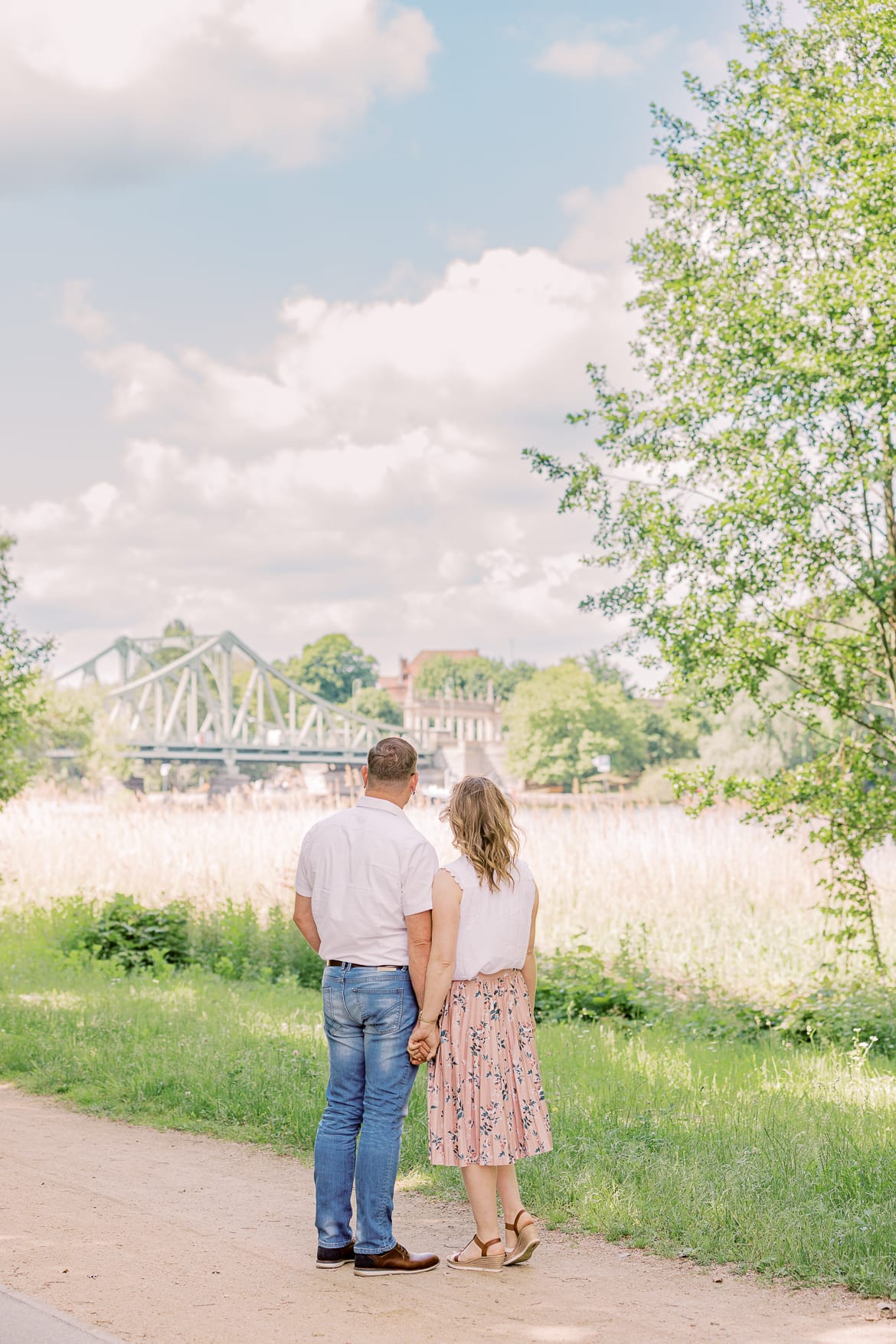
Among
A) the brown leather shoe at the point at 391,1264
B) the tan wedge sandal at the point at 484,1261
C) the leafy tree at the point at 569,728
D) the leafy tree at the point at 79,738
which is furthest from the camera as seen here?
the leafy tree at the point at 569,728

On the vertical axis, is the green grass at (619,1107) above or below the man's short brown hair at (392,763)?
below

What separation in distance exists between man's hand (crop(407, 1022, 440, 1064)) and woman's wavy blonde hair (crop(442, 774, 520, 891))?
1.72 feet

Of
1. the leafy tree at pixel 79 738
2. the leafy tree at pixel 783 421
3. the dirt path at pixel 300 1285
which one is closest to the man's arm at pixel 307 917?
the dirt path at pixel 300 1285

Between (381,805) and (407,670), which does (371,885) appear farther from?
(407,670)

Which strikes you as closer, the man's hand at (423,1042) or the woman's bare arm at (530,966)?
the man's hand at (423,1042)

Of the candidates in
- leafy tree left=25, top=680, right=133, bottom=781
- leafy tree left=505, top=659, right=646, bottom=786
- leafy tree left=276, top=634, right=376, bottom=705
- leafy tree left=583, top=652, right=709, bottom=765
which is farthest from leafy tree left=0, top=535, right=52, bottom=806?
leafy tree left=276, top=634, right=376, bottom=705

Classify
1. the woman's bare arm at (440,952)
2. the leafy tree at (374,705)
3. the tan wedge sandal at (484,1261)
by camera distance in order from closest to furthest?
the woman's bare arm at (440,952) → the tan wedge sandal at (484,1261) → the leafy tree at (374,705)

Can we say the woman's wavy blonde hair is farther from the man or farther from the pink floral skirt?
the pink floral skirt

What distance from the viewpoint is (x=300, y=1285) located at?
4.52 m

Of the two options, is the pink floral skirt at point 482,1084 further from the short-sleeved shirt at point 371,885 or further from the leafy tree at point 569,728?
the leafy tree at point 569,728

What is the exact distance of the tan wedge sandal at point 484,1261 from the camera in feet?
15.3

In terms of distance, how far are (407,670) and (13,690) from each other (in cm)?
16189

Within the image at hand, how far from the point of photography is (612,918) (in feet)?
45.4

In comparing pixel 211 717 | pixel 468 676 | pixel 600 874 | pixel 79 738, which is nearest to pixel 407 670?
pixel 468 676
